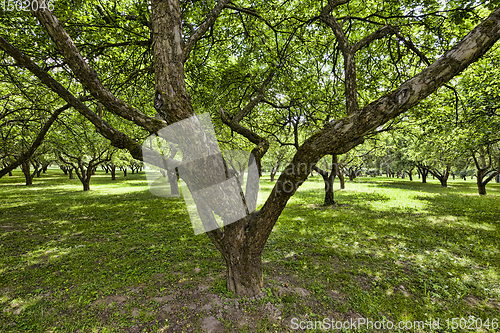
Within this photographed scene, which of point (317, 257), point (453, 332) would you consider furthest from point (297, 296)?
point (453, 332)

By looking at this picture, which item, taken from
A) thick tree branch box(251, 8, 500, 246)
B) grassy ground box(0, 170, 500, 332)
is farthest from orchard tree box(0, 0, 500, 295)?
grassy ground box(0, 170, 500, 332)

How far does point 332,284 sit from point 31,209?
53.2 feet

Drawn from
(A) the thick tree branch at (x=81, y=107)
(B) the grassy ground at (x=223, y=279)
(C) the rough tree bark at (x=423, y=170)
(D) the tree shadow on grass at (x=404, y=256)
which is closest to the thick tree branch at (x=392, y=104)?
(A) the thick tree branch at (x=81, y=107)

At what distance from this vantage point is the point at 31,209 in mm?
11883

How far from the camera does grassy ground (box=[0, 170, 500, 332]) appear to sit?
358 cm

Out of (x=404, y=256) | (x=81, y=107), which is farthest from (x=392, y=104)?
(x=404, y=256)

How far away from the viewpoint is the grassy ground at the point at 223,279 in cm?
358

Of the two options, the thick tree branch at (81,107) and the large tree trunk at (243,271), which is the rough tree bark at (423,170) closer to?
the large tree trunk at (243,271)

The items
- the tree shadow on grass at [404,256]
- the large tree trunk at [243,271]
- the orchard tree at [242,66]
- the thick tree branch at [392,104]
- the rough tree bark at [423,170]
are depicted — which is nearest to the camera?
the thick tree branch at [392,104]

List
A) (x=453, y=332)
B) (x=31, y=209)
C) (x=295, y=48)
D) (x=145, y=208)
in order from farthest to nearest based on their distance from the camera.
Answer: (x=145, y=208) < (x=31, y=209) < (x=295, y=48) < (x=453, y=332)

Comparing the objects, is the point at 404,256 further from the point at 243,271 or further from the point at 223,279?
the point at 223,279

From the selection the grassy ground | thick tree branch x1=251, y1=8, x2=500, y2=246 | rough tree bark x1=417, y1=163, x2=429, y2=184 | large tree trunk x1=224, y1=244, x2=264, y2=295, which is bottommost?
the grassy ground

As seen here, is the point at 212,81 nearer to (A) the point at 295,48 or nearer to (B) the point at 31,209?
(A) the point at 295,48

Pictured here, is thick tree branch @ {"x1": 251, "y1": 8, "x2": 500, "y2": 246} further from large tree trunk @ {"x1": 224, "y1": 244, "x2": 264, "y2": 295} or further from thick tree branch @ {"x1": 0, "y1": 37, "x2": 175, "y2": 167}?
thick tree branch @ {"x1": 0, "y1": 37, "x2": 175, "y2": 167}
